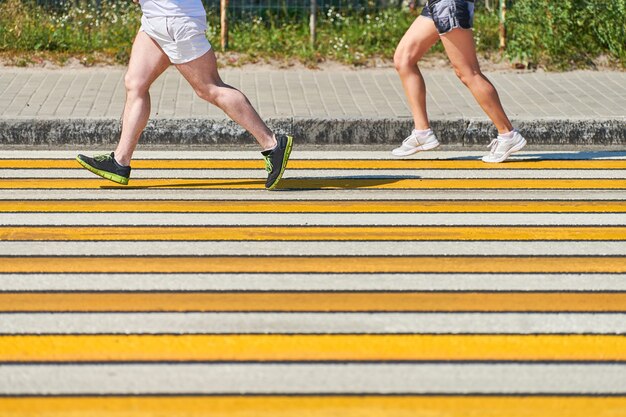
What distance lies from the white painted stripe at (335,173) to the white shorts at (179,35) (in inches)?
34.8

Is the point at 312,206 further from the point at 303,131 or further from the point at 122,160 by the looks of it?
the point at 303,131

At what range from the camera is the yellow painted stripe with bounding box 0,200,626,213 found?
749 cm

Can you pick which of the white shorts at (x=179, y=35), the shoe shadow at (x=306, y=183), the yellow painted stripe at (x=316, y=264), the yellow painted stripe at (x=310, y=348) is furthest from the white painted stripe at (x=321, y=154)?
the yellow painted stripe at (x=310, y=348)

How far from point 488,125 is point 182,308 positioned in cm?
478

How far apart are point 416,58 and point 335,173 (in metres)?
0.95

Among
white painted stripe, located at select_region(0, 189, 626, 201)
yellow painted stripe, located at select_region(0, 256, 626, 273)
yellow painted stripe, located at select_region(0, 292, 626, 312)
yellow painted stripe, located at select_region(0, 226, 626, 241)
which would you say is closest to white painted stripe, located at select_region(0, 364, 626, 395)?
yellow painted stripe, located at select_region(0, 292, 626, 312)

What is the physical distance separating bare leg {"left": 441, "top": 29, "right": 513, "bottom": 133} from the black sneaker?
138 centimetres

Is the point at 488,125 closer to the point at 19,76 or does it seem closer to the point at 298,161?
the point at 298,161

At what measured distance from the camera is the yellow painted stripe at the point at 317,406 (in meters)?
4.40

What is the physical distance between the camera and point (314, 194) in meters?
7.96

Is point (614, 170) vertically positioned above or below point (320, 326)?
below

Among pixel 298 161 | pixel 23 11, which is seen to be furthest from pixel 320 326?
pixel 23 11

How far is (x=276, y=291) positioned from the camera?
582 cm

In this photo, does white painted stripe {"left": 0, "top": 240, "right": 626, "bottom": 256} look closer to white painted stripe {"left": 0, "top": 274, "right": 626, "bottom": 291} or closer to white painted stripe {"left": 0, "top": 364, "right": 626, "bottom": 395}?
white painted stripe {"left": 0, "top": 274, "right": 626, "bottom": 291}
